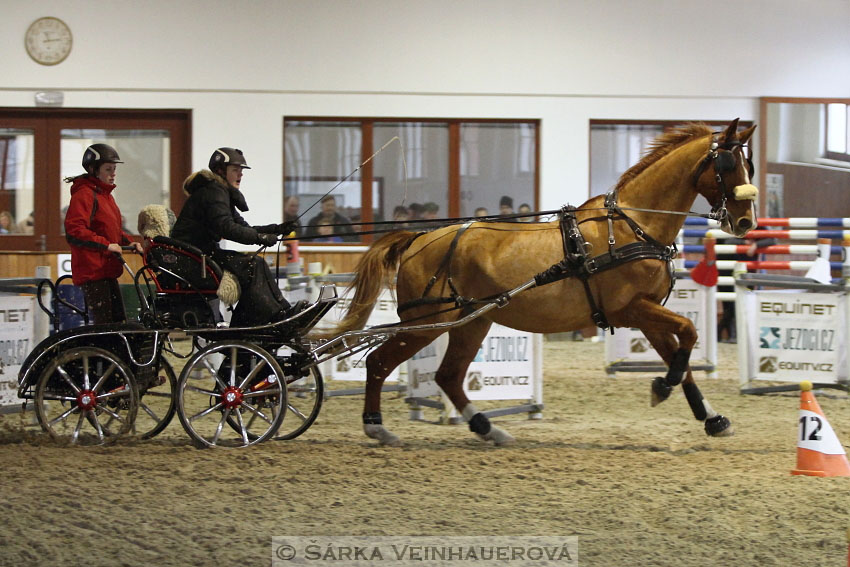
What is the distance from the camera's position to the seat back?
18.8 ft

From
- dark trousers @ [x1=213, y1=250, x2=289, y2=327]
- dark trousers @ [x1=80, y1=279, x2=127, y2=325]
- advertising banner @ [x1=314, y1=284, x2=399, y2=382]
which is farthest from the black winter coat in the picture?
advertising banner @ [x1=314, y1=284, x2=399, y2=382]

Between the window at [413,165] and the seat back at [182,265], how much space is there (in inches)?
285

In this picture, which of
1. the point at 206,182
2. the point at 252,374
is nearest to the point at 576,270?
the point at 252,374

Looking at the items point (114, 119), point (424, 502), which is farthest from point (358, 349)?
point (114, 119)

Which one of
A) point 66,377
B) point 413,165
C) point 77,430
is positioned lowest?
point 77,430

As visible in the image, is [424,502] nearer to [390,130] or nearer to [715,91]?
[390,130]

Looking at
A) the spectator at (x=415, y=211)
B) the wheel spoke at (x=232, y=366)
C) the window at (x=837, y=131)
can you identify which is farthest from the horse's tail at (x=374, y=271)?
the window at (x=837, y=131)

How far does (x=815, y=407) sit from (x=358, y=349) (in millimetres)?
2573

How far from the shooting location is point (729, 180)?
5.84 meters

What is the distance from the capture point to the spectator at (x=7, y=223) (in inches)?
511

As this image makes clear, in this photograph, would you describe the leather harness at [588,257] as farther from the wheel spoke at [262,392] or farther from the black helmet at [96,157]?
the black helmet at [96,157]

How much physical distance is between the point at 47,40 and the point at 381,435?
28.5 feet

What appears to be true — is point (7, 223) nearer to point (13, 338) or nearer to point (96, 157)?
point (13, 338)

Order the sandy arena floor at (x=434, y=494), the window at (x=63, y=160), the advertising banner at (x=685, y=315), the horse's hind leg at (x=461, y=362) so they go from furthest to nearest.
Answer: the window at (x=63, y=160) < the advertising banner at (x=685, y=315) < the horse's hind leg at (x=461, y=362) < the sandy arena floor at (x=434, y=494)
